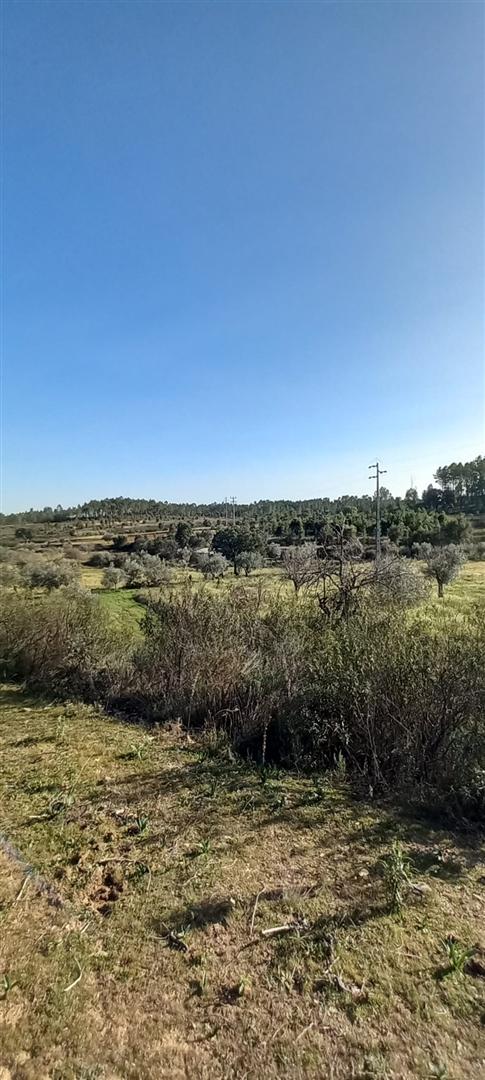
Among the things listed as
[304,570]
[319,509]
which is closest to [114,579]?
[304,570]

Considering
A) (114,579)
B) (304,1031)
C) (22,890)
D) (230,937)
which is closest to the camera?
(304,1031)

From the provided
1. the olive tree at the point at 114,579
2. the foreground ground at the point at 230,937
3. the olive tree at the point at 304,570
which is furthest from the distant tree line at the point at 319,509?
the foreground ground at the point at 230,937

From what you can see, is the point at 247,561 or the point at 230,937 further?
the point at 247,561

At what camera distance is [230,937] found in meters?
2.67

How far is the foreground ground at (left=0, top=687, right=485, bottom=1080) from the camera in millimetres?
2020

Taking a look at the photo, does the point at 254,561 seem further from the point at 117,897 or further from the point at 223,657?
the point at 117,897

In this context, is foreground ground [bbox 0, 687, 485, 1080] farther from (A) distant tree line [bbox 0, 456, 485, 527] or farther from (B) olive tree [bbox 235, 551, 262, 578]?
(A) distant tree line [bbox 0, 456, 485, 527]

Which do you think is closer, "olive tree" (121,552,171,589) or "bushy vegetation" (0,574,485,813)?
"bushy vegetation" (0,574,485,813)

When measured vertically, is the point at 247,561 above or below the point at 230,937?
below

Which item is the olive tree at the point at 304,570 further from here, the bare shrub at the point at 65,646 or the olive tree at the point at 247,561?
the olive tree at the point at 247,561

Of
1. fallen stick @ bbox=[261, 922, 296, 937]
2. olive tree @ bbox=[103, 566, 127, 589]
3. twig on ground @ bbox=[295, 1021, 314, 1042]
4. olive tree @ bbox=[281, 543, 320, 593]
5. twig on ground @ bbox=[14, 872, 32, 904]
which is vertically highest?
olive tree @ bbox=[281, 543, 320, 593]

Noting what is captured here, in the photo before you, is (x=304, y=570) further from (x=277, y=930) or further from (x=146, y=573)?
(x=146, y=573)

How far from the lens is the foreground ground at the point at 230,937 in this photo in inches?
79.5

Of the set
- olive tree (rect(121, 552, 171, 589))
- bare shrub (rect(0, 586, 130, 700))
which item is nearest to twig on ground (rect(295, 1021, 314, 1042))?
bare shrub (rect(0, 586, 130, 700))
